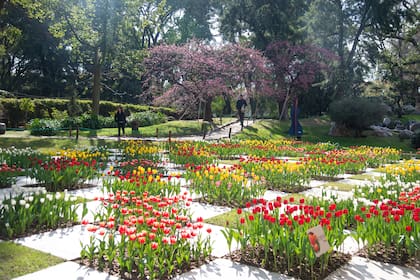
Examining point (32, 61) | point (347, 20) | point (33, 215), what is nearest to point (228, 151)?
point (33, 215)

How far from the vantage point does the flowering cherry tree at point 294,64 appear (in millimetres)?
31484

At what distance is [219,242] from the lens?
4.33 meters

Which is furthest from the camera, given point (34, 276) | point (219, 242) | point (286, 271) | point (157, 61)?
point (157, 61)

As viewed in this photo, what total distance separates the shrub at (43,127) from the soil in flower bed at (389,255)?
63.4ft

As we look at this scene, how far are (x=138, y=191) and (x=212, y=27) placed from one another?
43603 millimetres

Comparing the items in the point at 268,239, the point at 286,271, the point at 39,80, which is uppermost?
the point at 39,80

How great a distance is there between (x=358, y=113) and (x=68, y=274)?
23038 millimetres

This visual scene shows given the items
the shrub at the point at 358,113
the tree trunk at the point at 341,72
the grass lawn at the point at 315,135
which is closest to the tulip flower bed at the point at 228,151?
the grass lawn at the point at 315,135

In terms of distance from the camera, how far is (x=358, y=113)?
77.7ft

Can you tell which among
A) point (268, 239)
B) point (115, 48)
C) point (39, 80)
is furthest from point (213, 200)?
point (39, 80)

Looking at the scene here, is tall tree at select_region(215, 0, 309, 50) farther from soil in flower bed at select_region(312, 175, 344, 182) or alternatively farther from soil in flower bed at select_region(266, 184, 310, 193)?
soil in flower bed at select_region(266, 184, 310, 193)

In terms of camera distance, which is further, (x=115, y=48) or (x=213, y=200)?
(x=115, y=48)

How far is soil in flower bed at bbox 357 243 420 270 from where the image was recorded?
3.87 m

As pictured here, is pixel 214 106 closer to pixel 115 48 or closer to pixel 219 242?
pixel 115 48
